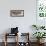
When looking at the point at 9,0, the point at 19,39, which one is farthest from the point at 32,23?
the point at 9,0

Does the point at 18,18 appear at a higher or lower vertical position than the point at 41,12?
lower

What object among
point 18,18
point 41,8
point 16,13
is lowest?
point 18,18

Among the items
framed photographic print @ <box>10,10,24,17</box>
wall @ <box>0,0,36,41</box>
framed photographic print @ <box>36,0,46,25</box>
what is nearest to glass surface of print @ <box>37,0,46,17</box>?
framed photographic print @ <box>36,0,46,25</box>

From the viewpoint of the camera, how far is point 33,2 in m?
6.59

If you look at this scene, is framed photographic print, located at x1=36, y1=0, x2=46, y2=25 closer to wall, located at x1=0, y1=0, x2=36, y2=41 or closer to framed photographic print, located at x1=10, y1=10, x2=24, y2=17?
wall, located at x1=0, y1=0, x2=36, y2=41

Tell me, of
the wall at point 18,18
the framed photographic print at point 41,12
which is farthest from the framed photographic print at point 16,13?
the framed photographic print at point 41,12

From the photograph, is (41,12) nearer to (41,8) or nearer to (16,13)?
(41,8)

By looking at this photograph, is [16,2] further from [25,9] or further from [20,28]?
[20,28]

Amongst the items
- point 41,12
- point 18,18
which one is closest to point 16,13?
point 18,18

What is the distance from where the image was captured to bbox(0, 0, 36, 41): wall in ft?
21.5

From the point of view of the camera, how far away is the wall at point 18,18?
21.5ft

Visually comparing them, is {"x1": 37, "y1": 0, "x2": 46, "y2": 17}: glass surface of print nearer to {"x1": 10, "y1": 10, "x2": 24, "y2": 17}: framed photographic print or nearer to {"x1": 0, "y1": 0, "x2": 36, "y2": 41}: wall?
{"x1": 0, "y1": 0, "x2": 36, "y2": 41}: wall

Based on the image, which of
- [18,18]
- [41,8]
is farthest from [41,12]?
[18,18]

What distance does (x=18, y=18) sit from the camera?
6.63 m
